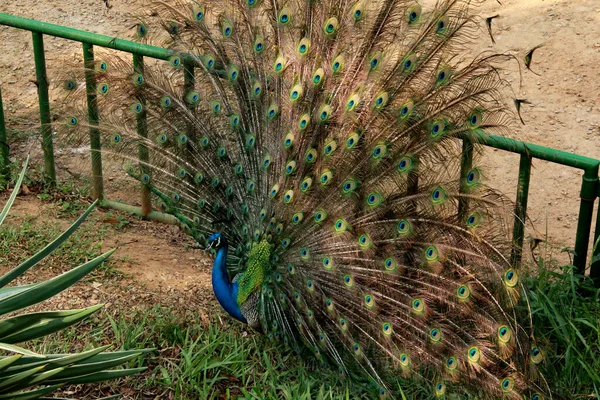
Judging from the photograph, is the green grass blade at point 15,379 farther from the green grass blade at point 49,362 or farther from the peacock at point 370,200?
the peacock at point 370,200

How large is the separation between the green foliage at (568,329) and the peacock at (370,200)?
0.18 metres

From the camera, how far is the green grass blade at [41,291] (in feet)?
11.7

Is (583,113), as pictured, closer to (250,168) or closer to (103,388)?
(250,168)

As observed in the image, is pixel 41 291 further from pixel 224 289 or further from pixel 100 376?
pixel 224 289

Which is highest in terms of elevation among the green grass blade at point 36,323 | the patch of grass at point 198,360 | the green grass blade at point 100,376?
the green grass blade at point 36,323

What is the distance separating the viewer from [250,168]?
4.95 m

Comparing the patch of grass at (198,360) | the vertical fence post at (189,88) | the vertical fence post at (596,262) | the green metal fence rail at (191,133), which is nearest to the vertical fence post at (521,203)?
the green metal fence rail at (191,133)

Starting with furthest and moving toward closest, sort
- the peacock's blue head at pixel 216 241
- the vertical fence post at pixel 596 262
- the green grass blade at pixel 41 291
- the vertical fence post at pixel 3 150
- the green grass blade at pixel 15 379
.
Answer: the vertical fence post at pixel 3 150 < the peacock's blue head at pixel 216 241 < the vertical fence post at pixel 596 262 < the green grass blade at pixel 41 291 < the green grass blade at pixel 15 379

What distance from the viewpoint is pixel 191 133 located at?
5188mm

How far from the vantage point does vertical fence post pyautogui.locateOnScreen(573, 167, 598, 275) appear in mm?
4605

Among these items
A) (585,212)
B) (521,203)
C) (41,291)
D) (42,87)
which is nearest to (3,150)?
(42,87)

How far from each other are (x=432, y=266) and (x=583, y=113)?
4311 millimetres

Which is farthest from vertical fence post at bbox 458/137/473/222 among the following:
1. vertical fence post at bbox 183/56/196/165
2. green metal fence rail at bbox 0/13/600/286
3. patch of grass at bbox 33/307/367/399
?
vertical fence post at bbox 183/56/196/165

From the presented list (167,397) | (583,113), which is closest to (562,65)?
(583,113)
